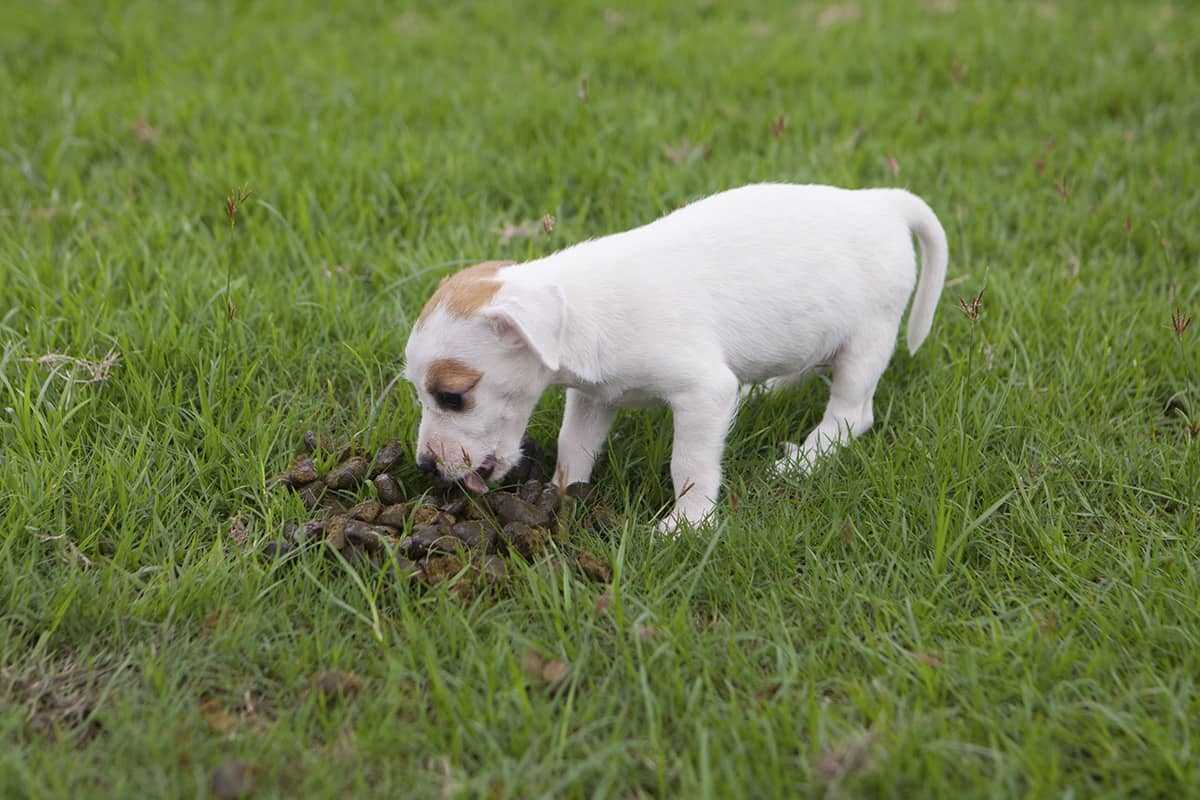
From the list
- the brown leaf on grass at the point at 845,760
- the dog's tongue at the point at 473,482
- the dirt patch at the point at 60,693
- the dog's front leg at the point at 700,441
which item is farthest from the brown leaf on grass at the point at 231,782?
the dog's front leg at the point at 700,441

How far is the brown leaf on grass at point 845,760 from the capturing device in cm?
252

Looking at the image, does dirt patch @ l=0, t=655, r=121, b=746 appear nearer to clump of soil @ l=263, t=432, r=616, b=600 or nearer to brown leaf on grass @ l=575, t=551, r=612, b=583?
clump of soil @ l=263, t=432, r=616, b=600

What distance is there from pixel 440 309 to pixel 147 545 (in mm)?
1118

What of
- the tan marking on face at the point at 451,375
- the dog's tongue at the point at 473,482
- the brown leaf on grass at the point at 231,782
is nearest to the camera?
the brown leaf on grass at the point at 231,782

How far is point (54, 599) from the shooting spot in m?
3.07

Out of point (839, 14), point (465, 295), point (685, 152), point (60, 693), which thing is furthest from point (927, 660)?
point (839, 14)

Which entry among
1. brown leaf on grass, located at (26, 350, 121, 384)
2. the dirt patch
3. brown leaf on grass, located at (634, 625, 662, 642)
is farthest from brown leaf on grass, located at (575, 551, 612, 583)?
brown leaf on grass, located at (26, 350, 121, 384)

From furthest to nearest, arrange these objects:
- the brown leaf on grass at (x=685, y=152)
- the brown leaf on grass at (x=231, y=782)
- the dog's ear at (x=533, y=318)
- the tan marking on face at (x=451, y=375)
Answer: the brown leaf on grass at (x=685, y=152), the tan marking on face at (x=451, y=375), the dog's ear at (x=533, y=318), the brown leaf on grass at (x=231, y=782)

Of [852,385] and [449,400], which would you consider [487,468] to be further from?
[852,385]

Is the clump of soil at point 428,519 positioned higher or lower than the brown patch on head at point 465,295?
lower

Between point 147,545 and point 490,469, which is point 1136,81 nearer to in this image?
point 490,469

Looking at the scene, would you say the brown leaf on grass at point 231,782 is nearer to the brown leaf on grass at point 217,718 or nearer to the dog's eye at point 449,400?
the brown leaf on grass at point 217,718

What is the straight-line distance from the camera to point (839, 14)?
7789 mm

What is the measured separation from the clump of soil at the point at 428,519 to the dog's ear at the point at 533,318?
19.8 inches
